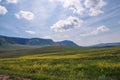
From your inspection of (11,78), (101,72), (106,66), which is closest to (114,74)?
(101,72)

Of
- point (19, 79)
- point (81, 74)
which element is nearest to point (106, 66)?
point (81, 74)

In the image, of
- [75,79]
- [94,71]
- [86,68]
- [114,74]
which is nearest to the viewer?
[75,79]

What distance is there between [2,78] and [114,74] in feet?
38.3

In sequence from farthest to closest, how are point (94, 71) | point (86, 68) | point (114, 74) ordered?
point (86, 68), point (94, 71), point (114, 74)

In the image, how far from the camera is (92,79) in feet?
83.1

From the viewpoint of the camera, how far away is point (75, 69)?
3344 cm

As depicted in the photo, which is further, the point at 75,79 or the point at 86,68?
the point at 86,68

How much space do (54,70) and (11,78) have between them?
353 inches

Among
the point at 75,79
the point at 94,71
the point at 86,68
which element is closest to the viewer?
the point at 75,79

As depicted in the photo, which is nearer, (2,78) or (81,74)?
(2,78)

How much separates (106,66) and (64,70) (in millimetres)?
5114

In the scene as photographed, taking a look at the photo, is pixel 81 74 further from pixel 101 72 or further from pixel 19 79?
pixel 19 79

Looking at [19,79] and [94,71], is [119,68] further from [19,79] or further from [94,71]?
[19,79]

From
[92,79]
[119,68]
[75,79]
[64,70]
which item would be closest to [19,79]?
[75,79]
